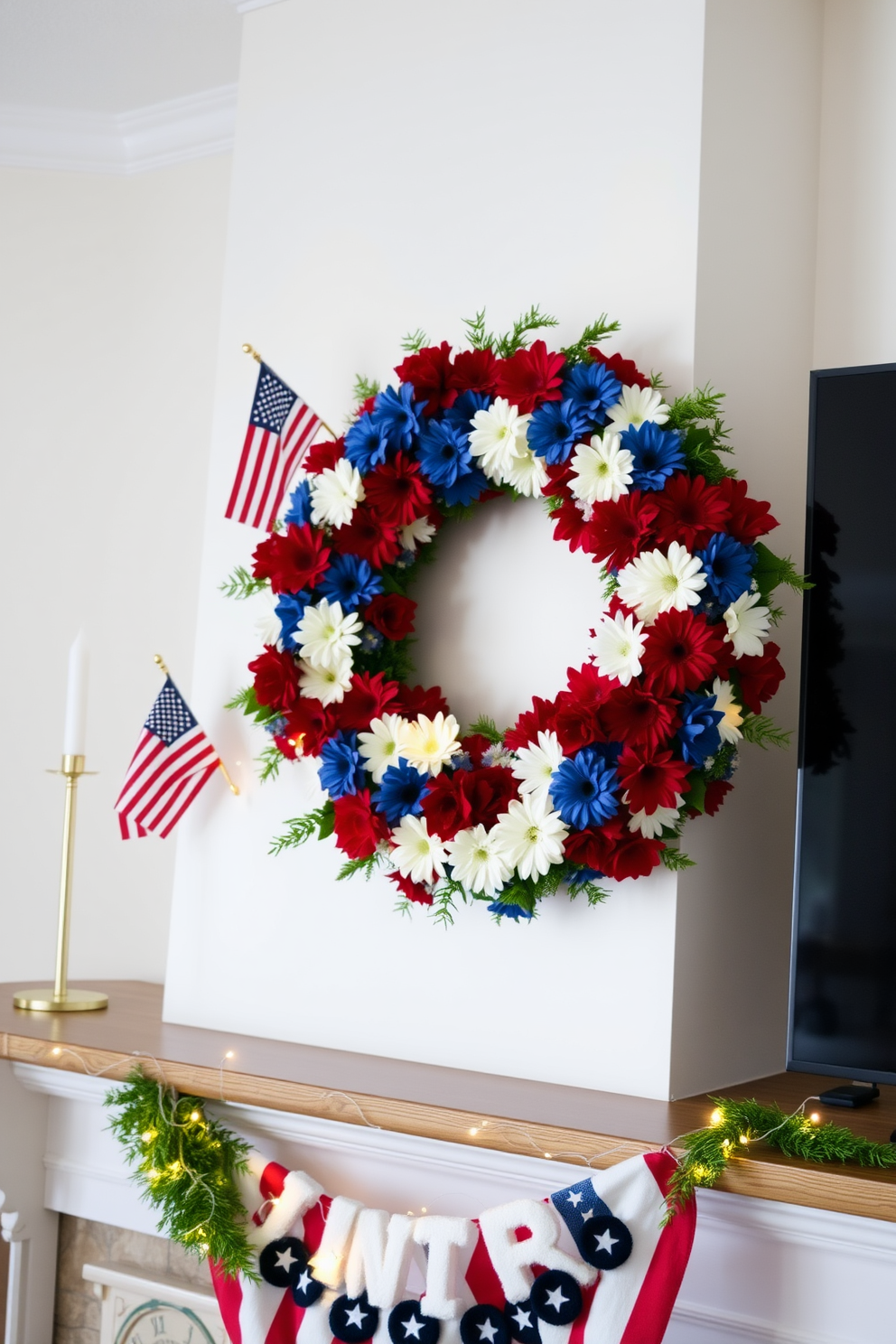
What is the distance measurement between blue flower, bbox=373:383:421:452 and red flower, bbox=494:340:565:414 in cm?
14

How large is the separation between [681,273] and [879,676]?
0.63 metres

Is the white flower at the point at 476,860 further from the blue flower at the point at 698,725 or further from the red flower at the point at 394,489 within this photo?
the red flower at the point at 394,489

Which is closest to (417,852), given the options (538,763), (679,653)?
(538,763)

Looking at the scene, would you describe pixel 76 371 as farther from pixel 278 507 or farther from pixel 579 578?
pixel 579 578

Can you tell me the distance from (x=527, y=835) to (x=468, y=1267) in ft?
1.72

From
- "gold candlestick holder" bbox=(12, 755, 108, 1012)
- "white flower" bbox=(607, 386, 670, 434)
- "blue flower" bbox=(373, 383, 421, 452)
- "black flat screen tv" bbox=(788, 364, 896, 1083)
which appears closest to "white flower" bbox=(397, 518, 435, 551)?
"blue flower" bbox=(373, 383, 421, 452)

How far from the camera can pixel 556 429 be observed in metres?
1.75

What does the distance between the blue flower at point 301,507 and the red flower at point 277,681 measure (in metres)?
0.21

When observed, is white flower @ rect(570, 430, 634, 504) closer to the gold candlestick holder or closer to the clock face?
the gold candlestick holder

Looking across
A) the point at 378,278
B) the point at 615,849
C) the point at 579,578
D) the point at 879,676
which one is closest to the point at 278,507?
the point at 378,278

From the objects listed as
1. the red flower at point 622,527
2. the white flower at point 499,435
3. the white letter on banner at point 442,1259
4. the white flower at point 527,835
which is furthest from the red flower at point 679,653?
the white letter on banner at point 442,1259

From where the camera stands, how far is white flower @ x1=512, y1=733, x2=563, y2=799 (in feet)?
5.50

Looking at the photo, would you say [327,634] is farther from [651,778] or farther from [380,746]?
[651,778]

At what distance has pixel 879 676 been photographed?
154 cm
